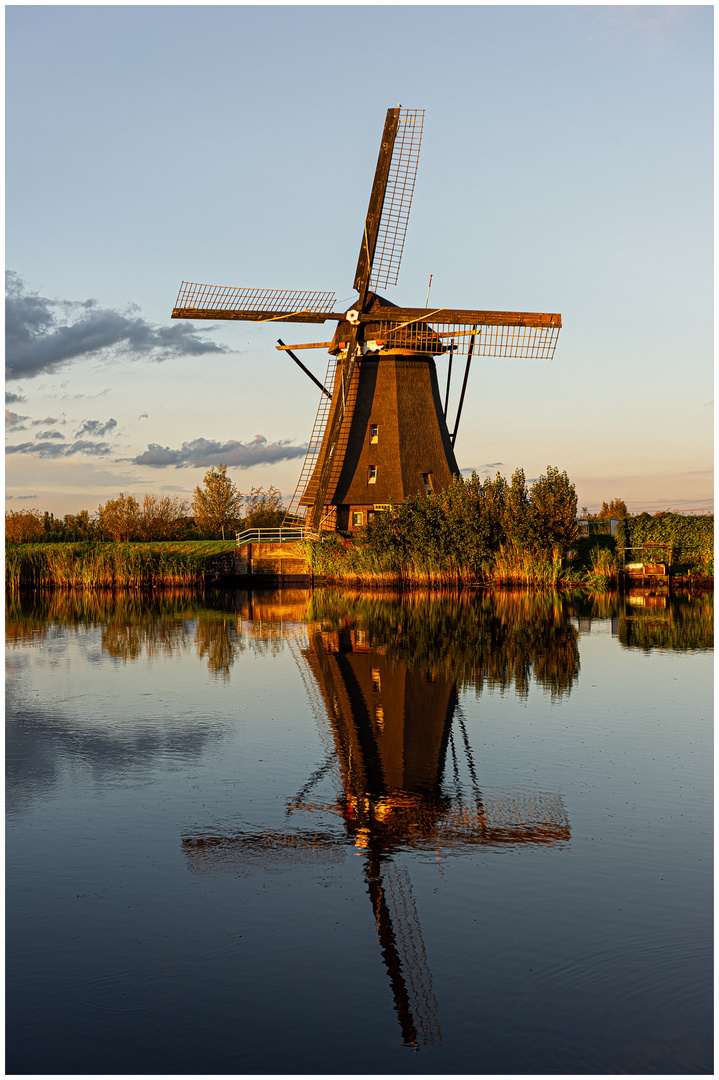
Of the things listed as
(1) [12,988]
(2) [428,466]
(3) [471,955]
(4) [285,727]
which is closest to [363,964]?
(3) [471,955]

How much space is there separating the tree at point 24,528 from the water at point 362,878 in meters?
36.1

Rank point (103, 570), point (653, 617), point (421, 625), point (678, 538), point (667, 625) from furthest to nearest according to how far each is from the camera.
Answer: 1. point (103, 570)
2. point (678, 538)
3. point (653, 617)
4. point (667, 625)
5. point (421, 625)

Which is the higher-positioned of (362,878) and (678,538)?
(678,538)

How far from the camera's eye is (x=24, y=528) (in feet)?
147

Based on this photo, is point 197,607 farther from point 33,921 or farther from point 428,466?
point 33,921

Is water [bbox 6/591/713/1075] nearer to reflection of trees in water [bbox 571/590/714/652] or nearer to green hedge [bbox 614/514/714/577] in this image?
reflection of trees in water [bbox 571/590/714/652]

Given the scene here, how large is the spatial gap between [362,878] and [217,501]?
157 ft

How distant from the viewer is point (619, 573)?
97.0 ft

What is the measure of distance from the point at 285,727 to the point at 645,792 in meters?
3.61

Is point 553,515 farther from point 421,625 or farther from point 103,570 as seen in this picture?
point 103,570

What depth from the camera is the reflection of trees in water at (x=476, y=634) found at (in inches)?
466

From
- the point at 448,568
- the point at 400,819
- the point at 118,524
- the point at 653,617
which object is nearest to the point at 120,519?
the point at 118,524

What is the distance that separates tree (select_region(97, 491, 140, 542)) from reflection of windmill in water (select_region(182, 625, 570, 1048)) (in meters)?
36.2

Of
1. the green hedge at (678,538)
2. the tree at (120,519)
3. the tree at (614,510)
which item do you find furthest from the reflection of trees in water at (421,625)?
the tree at (614,510)
